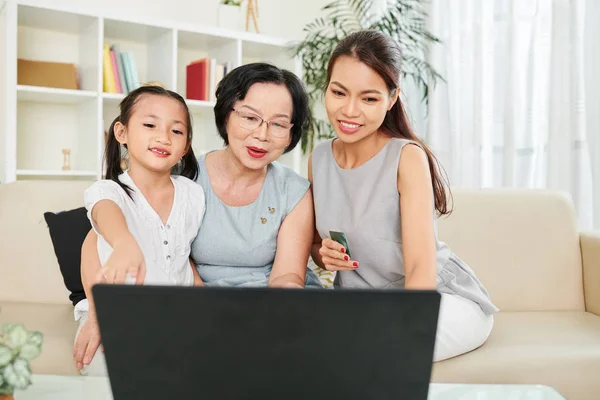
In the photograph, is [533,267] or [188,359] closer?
[188,359]

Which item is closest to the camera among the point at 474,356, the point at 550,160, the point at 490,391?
the point at 490,391

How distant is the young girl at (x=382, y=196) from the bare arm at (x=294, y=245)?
0.05 meters

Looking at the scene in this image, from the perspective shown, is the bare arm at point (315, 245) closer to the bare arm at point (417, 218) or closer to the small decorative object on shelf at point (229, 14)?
the bare arm at point (417, 218)

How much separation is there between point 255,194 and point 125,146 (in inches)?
14.5

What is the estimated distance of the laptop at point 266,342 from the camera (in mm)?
615

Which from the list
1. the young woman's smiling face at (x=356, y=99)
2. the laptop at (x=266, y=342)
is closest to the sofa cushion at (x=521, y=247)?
the young woman's smiling face at (x=356, y=99)

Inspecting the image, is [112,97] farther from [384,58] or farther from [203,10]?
[384,58]

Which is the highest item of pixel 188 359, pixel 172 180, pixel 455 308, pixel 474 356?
pixel 172 180

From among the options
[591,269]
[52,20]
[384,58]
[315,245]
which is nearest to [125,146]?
[315,245]

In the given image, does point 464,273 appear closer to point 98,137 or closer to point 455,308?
point 455,308

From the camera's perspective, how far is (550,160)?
114 inches

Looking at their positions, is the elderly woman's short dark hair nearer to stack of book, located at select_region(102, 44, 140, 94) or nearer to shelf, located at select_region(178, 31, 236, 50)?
stack of book, located at select_region(102, 44, 140, 94)

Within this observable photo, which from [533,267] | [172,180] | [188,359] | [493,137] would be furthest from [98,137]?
[188,359]

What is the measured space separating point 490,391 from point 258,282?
688 mm
